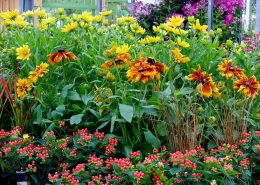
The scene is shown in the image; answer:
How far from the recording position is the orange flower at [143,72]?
6.44 feet

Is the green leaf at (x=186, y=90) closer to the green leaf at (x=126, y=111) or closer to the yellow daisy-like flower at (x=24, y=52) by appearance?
the green leaf at (x=126, y=111)

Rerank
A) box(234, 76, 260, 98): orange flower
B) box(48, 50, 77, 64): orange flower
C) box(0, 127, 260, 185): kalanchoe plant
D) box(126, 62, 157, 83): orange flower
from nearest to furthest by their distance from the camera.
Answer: box(0, 127, 260, 185): kalanchoe plant < box(126, 62, 157, 83): orange flower < box(234, 76, 260, 98): orange flower < box(48, 50, 77, 64): orange flower

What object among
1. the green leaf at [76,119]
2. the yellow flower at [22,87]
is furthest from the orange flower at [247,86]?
the yellow flower at [22,87]

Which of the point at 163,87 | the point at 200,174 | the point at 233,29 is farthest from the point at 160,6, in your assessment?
the point at 200,174

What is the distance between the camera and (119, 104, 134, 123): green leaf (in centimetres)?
201

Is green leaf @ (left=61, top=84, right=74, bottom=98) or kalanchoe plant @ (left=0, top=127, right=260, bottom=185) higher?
green leaf @ (left=61, top=84, right=74, bottom=98)

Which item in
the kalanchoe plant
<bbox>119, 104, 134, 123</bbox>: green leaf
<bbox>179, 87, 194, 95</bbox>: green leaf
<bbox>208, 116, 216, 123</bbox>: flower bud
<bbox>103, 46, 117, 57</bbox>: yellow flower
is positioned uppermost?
<bbox>103, 46, 117, 57</bbox>: yellow flower

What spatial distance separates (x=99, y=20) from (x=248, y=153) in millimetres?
1136

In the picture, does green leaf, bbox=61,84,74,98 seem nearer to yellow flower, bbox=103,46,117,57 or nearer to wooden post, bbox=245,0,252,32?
yellow flower, bbox=103,46,117,57

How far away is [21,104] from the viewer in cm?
226

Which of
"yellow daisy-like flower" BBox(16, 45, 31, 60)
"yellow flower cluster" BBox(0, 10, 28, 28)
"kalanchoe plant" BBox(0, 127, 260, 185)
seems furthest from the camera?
"yellow flower cluster" BBox(0, 10, 28, 28)

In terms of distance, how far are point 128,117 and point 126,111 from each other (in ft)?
0.14

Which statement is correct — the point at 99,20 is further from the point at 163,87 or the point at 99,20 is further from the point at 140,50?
the point at 163,87

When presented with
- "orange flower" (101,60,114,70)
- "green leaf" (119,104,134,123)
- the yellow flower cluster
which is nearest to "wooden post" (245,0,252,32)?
the yellow flower cluster
